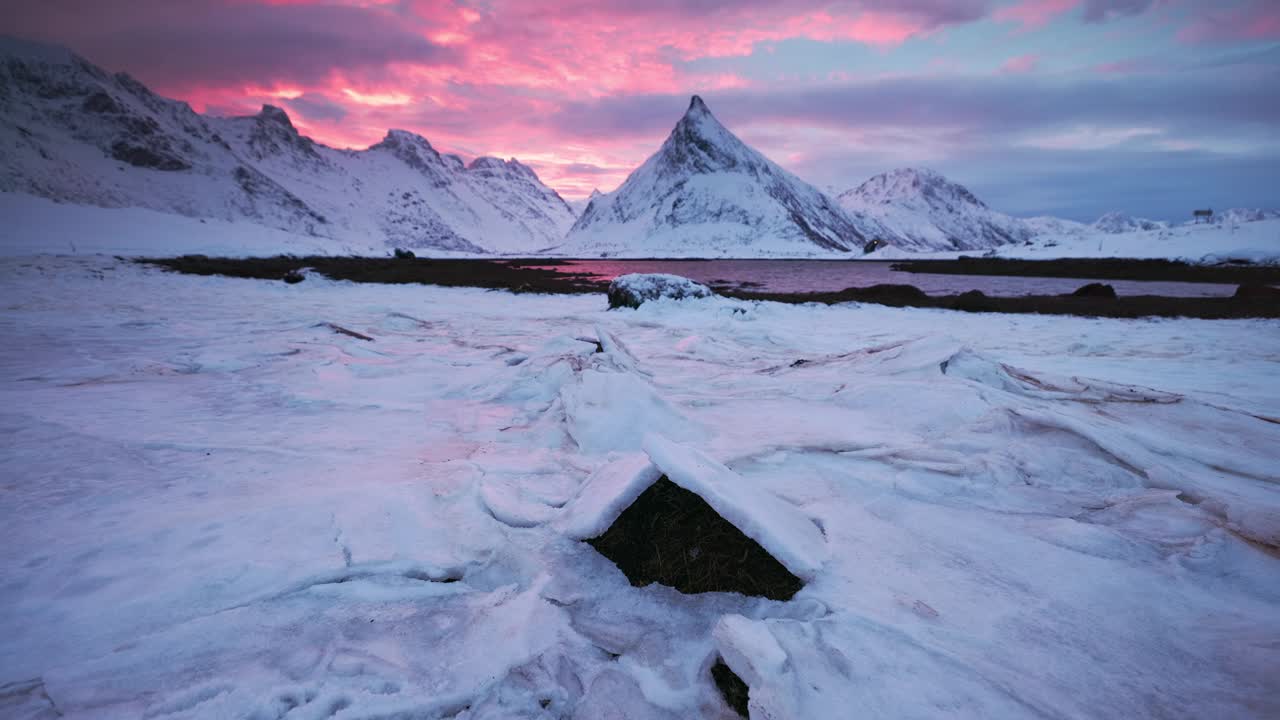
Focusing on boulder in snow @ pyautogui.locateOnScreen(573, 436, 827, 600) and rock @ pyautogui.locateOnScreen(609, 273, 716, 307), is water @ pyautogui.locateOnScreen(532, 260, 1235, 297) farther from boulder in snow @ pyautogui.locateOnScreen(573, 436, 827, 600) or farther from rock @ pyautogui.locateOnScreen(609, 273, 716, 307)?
boulder in snow @ pyautogui.locateOnScreen(573, 436, 827, 600)

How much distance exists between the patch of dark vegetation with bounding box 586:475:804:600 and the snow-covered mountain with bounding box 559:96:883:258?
12199 cm

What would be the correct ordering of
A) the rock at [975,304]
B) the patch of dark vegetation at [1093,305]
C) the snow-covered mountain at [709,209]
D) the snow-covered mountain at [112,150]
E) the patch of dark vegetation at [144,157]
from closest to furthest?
1. the patch of dark vegetation at [1093,305]
2. the rock at [975,304]
3. the snow-covered mountain at [112,150]
4. the patch of dark vegetation at [144,157]
5. the snow-covered mountain at [709,209]

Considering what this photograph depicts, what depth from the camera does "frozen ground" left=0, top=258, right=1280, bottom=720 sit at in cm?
189

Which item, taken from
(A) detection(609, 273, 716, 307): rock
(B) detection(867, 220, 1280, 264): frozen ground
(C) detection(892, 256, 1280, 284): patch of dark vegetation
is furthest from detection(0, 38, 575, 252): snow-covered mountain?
(B) detection(867, 220, 1280, 264): frozen ground

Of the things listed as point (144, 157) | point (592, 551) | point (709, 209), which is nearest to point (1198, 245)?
Answer: point (592, 551)

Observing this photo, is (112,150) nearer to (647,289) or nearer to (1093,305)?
(647,289)

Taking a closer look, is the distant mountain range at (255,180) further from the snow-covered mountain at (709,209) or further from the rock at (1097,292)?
the rock at (1097,292)

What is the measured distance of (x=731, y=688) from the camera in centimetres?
193

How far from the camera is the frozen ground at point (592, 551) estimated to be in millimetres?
1886

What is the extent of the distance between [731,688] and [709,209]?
164814mm

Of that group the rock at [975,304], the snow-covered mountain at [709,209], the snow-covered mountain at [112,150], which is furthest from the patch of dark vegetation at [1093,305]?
the snow-covered mountain at [709,209]

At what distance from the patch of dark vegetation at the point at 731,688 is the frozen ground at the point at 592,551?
45 mm

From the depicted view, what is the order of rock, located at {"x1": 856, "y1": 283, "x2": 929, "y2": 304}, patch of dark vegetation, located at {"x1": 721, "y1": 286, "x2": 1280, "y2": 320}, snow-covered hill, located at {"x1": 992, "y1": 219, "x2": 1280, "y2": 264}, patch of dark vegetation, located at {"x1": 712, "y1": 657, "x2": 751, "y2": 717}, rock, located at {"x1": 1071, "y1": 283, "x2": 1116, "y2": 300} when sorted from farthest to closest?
1. snow-covered hill, located at {"x1": 992, "y1": 219, "x2": 1280, "y2": 264}
2. rock, located at {"x1": 1071, "y1": 283, "x2": 1116, "y2": 300}
3. rock, located at {"x1": 856, "y1": 283, "x2": 929, "y2": 304}
4. patch of dark vegetation, located at {"x1": 721, "y1": 286, "x2": 1280, "y2": 320}
5. patch of dark vegetation, located at {"x1": 712, "y1": 657, "x2": 751, "y2": 717}

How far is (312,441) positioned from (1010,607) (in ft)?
16.5
